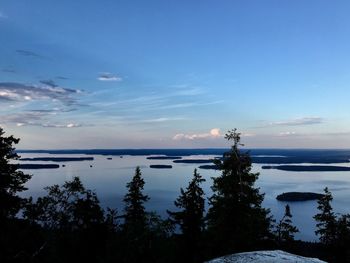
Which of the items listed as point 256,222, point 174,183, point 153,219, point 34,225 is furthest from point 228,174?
point 174,183

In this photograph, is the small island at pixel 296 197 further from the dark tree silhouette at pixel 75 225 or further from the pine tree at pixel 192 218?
the dark tree silhouette at pixel 75 225

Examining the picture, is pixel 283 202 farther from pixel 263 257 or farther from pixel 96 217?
pixel 263 257

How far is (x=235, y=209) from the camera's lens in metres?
29.0

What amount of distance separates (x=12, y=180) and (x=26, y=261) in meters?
5.36

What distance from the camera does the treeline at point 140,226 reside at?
24.0 metres

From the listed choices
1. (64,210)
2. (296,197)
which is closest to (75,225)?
(64,210)

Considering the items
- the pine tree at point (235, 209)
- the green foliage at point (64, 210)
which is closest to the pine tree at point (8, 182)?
the green foliage at point (64, 210)

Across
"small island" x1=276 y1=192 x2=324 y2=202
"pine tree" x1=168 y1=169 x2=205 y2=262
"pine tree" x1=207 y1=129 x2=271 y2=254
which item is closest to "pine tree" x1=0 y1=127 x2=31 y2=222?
"pine tree" x1=207 y1=129 x2=271 y2=254

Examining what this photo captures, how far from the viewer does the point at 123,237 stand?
2759 centimetres

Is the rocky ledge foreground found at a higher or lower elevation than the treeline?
higher

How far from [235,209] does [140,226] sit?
7777 millimetres

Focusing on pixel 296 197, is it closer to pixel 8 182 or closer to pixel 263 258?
pixel 8 182

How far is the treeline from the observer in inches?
947

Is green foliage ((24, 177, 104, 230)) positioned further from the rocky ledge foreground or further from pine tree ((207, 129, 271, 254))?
the rocky ledge foreground
